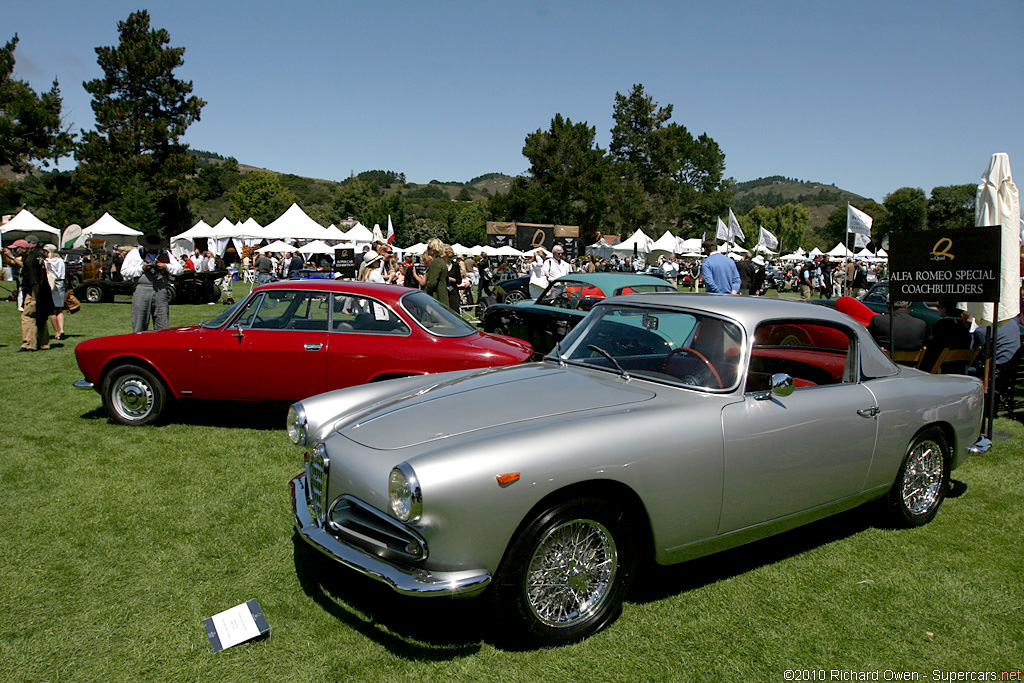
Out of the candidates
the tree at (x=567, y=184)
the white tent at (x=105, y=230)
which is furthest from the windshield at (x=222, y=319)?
the tree at (x=567, y=184)

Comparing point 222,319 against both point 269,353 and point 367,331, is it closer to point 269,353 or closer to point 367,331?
point 269,353

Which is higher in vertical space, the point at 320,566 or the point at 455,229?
the point at 455,229

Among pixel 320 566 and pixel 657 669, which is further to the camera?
pixel 320 566

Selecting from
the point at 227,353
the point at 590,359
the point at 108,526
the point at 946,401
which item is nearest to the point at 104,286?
the point at 227,353

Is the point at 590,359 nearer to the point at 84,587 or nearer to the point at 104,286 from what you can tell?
the point at 84,587

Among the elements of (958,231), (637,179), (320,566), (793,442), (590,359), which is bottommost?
(320,566)

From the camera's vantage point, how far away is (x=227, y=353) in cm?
611

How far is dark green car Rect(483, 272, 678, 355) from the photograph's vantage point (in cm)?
873

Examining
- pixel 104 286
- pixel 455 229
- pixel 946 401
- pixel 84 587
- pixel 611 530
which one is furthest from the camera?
pixel 455 229

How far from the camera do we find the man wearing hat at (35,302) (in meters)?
10.5

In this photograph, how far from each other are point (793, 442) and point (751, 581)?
81cm

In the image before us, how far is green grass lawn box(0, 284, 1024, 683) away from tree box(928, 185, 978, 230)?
73663 mm

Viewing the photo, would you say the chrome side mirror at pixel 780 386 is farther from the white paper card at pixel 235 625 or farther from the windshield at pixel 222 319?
the windshield at pixel 222 319

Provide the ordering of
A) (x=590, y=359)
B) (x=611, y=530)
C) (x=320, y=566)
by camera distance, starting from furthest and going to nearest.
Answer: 1. (x=590, y=359)
2. (x=320, y=566)
3. (x=611, y=530)
